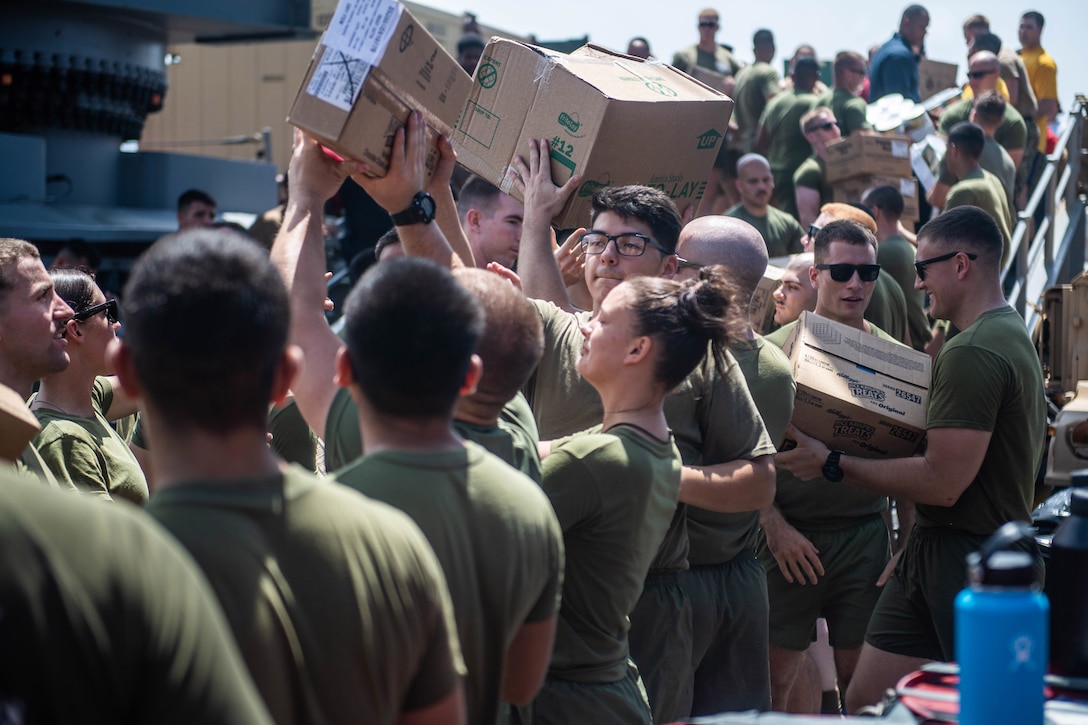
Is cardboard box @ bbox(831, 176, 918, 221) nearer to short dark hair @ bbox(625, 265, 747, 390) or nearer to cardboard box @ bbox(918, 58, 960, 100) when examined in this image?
cardboard box @ bbox(918, 58, 960, 100)

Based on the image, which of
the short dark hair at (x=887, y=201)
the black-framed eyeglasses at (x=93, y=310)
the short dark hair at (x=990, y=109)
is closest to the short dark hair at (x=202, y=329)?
the black-framed eyeglasses at (x=93, y=310)

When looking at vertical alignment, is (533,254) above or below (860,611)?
above

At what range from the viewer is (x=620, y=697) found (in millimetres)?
2926

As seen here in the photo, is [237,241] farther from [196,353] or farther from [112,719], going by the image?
[112,719]

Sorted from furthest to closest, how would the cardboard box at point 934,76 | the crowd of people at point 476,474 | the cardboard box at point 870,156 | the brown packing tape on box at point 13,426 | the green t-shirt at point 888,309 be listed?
the cardboard box at point 934,76 < the cardboard box at point 870,156 < the green t-shirt at point 888,309 < the brown packing tape on box at point 13,426 < the crowd of people at point 476,474

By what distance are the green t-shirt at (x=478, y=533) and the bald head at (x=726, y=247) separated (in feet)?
7.47

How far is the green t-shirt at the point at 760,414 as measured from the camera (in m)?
3.94

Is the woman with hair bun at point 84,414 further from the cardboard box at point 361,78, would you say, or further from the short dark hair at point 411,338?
the short dark hair at point 411,338

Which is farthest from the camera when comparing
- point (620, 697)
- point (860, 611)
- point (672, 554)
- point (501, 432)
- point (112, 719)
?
point (860, 611)

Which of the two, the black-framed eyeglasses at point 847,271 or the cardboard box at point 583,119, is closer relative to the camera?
the cardboard box at point 583,119

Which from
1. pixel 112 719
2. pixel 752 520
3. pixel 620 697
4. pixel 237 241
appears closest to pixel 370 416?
pixel 237 241

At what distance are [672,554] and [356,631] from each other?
2.02 m

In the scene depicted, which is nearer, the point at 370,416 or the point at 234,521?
the point at 234,521

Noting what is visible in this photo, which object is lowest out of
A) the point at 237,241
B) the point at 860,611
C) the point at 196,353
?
the point at 860,611
